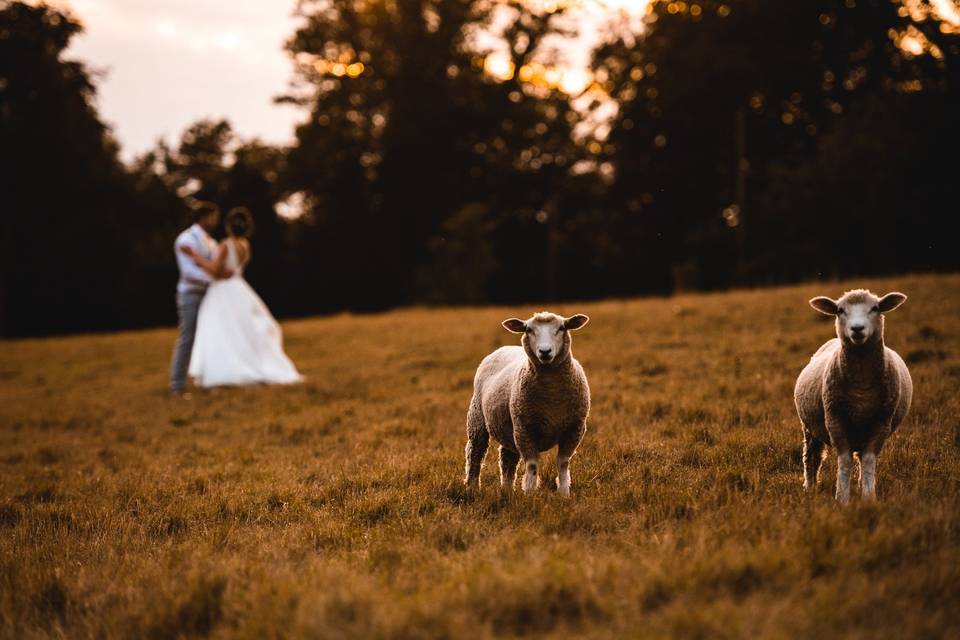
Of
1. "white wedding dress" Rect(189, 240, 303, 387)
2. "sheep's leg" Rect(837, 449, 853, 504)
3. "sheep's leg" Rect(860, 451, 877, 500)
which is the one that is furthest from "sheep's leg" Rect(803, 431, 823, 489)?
"white wedding dress" Rect(189, 240, 303, 387)

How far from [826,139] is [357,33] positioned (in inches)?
974

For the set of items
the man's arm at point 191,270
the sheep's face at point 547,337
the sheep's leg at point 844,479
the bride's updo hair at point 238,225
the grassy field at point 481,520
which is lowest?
the grassy field at point 481,520

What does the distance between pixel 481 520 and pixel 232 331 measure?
34.5 ft

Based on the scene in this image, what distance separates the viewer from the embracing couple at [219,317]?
14312 mm

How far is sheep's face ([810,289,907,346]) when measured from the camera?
5.18 metres

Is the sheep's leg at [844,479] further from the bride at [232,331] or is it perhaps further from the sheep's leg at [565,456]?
the bride at [232,331]

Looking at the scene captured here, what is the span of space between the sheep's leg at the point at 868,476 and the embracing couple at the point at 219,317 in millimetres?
11061

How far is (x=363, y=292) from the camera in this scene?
43.0 metres

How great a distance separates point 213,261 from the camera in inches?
568

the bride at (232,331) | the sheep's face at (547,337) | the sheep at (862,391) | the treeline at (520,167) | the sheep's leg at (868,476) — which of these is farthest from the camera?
the treeline at (520,167)

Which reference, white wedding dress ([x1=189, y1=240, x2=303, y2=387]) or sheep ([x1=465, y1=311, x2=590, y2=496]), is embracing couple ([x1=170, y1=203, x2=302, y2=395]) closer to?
white wedding dress ([x1=189, y1=240, x2=303, y2=387])

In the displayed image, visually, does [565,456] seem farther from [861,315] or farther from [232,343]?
[232,343]

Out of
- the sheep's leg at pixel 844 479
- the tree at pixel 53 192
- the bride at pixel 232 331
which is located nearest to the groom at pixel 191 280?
the bride at pixel 232 331

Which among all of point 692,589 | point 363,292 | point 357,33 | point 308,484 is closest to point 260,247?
point 363,292
